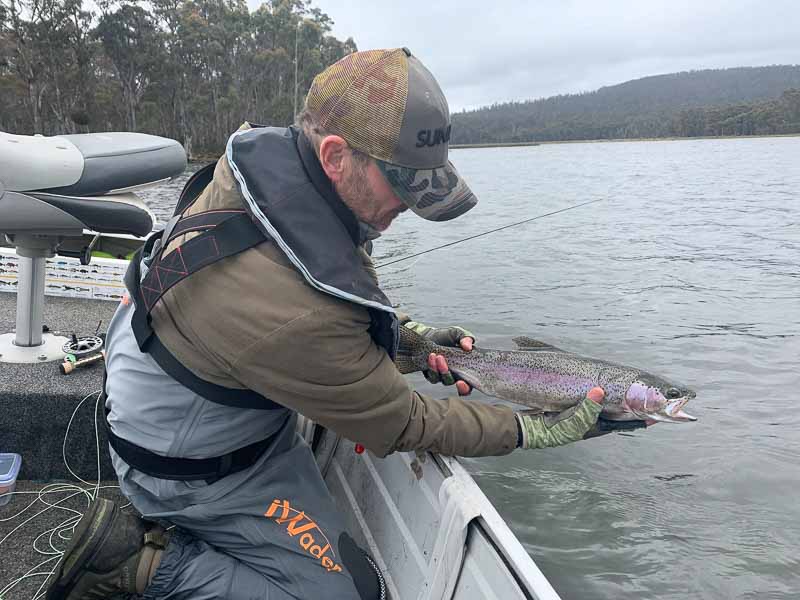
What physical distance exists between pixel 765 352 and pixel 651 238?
8176 millimetres

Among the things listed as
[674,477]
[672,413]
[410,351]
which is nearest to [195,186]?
[410,351]

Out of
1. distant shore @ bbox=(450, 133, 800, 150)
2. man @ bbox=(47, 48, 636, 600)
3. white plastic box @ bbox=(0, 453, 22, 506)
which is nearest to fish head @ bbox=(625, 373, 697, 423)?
man @ bbox=(47, 48, 636, 600)

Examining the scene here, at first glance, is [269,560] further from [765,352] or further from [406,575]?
[765,352]

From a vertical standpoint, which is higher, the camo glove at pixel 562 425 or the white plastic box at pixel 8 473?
the camo glove at pixel 562 425

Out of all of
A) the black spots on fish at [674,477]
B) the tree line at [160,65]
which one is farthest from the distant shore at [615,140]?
the black spots on fish at [674,477]

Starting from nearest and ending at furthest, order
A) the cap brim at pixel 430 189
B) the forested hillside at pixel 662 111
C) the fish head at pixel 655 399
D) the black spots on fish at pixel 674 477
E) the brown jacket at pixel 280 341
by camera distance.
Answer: the brown jacket at pixel 280 341, the cap brim at pixel 430 189, the fish head at pixel 655 399, the black spots on fish at pixel 674 477, the forested hillside at pixel 662 111

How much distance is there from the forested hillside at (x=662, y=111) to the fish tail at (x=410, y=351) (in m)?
82.3

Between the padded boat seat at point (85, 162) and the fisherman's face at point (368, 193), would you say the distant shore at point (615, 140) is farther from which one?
the fisherman's face at point (368, 193)

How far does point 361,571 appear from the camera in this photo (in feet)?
8.02

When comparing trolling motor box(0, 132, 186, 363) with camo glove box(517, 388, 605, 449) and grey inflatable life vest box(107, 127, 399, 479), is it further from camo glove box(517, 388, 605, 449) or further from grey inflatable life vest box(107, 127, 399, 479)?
camo glove box(517, 388, 605, 449)

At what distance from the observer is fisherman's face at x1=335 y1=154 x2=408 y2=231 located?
208 cm

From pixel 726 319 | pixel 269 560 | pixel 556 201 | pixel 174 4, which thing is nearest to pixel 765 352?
pixel 726 319

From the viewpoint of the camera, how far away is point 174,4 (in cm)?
5222

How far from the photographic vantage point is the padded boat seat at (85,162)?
3.04 m
